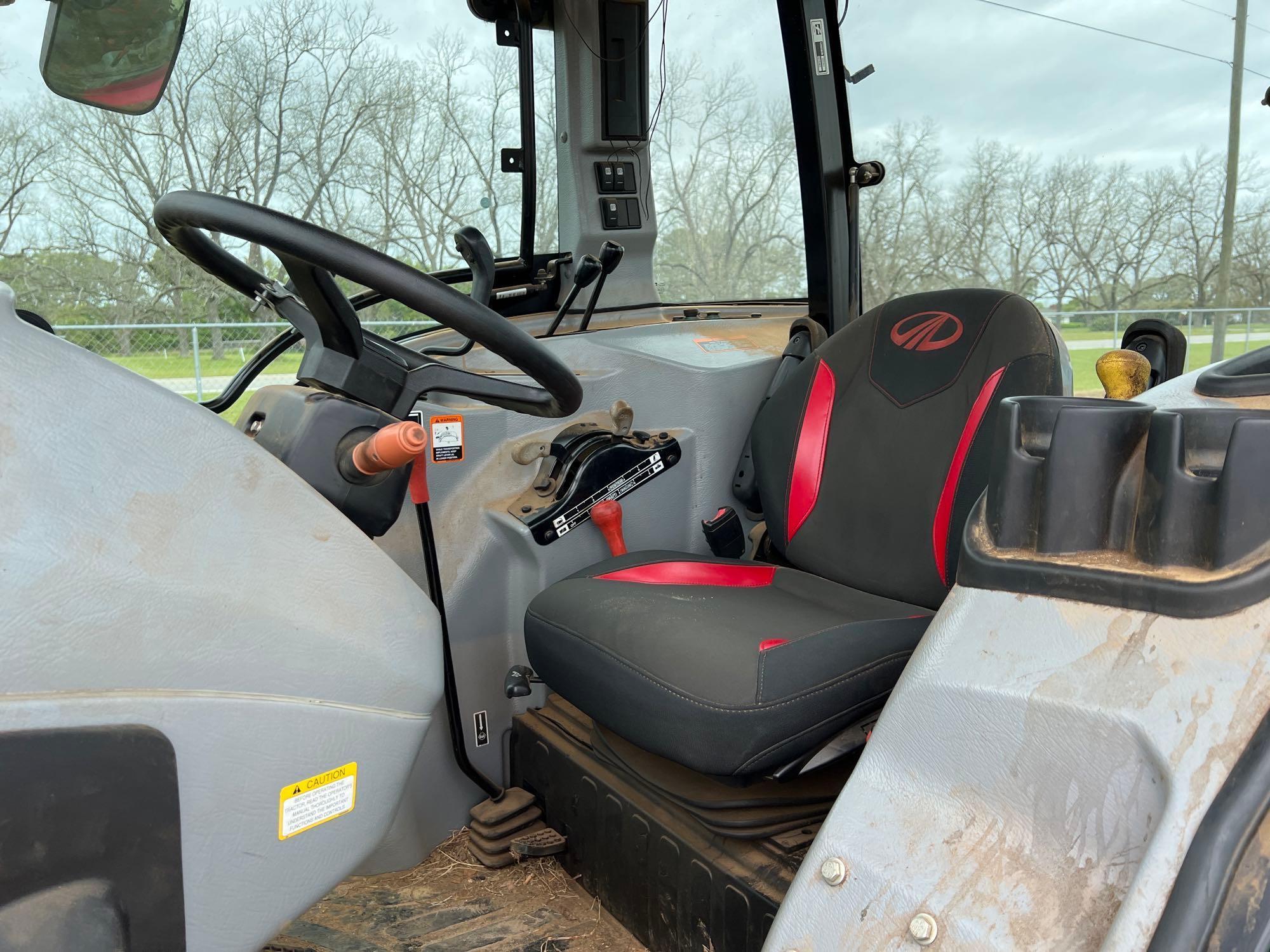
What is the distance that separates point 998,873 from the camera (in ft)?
1.88

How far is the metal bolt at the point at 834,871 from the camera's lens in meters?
0.64

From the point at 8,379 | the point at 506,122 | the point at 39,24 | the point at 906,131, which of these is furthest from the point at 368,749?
the point at 906,131

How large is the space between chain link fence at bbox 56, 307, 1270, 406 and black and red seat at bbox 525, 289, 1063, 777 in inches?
7.7

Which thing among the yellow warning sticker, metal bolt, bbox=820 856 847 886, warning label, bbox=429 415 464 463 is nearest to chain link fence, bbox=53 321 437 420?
warning label, bbox=429 415 464 463

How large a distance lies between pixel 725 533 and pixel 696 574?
365mm

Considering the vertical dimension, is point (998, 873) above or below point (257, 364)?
below

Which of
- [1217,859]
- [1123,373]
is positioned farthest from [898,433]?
[1217,859]

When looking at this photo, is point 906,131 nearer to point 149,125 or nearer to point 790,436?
point 790,436

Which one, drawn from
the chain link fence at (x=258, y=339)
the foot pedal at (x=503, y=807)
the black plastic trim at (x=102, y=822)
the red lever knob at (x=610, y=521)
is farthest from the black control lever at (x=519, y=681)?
the black plastic trim at (x=102, y=822)

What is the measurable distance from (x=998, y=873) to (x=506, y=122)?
6.46ft

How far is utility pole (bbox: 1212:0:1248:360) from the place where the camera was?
1.43 meters

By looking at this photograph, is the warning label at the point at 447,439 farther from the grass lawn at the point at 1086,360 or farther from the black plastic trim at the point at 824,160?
the grass lawn at the point at 1086,360

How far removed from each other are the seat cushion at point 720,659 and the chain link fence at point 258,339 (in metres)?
0.58

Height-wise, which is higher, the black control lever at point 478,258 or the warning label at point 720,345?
the black control lever at point 478,258
